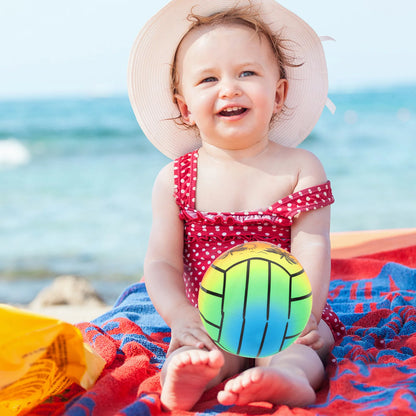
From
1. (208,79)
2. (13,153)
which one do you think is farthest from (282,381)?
(13,153)

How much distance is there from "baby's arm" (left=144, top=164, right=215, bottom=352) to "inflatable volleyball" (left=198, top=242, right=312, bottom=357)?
27 cm

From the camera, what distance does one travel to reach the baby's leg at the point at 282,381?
1.63 m

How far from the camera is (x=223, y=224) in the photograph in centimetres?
234

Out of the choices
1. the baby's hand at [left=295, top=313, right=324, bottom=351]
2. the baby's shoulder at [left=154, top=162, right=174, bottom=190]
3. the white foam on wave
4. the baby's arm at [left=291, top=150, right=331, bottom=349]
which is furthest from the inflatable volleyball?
the white foam on wave

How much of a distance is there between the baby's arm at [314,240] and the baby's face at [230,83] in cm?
24

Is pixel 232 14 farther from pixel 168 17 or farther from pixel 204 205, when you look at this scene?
pixel 204 205

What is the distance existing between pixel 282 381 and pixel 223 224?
0.78 meters

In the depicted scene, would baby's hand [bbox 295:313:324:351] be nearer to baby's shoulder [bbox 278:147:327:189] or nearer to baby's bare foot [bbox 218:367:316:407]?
baby's bare foot [bbox 218:367:316:407]

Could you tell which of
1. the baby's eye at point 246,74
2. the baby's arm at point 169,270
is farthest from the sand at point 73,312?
the baby's eye at point 246,74

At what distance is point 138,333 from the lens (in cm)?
259

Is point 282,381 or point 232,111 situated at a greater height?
point 232,111

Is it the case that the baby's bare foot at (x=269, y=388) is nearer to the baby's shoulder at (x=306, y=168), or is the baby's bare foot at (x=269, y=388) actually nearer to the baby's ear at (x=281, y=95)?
the baby's shoulder at (x=306, y=168)

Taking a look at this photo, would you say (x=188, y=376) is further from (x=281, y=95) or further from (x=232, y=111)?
(x=281, y=95)

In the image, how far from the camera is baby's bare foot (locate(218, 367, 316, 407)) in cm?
163
